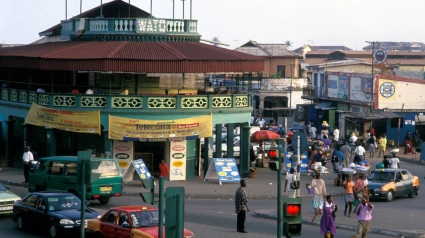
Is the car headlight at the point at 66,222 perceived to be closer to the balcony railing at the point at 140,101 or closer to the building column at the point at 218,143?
the balcony railing at the point at 140,101

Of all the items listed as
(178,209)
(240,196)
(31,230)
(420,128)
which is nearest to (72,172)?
(31,230)

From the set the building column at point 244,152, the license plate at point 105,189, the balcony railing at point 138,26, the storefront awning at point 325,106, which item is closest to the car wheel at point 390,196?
the building column at point 244,152

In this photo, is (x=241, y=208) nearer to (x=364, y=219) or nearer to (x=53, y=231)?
(x=364, y=219)

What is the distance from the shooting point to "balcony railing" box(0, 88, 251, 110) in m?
36.2

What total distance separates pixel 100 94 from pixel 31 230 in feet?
40.8

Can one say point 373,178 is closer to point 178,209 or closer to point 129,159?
point 129,159

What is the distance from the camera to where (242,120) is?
39.2 metres

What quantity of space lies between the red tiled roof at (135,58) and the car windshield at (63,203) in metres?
12.0

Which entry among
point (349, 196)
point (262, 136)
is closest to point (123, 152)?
point (262, 136)

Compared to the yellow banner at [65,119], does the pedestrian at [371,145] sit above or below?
below

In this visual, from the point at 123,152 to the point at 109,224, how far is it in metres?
15.3

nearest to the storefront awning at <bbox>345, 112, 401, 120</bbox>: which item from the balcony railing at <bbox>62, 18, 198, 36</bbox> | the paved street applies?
the balcony railing at <bbox>62, 18, 198, 36</bbox>

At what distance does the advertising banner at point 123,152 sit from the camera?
121 ft

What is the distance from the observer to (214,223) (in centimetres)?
2667
